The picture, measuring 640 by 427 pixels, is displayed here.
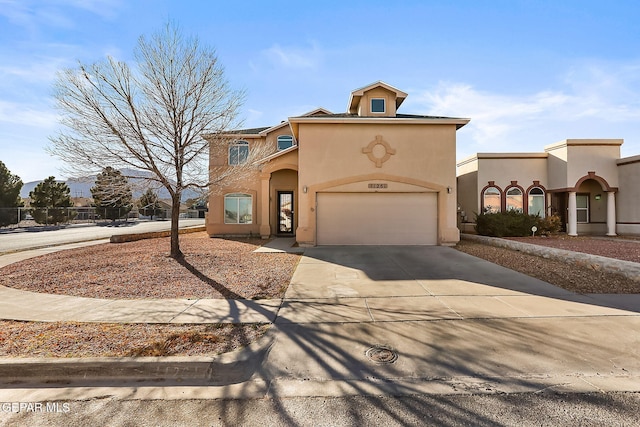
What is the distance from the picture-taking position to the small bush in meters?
15.6

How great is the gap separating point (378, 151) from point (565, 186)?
1175 cm

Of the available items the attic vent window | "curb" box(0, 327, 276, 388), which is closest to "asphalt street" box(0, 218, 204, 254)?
"curb" box(0, 327, 276, 388)

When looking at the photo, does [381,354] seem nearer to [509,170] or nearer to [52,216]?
[509,170]

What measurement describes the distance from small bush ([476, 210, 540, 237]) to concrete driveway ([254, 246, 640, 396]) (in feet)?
30.6

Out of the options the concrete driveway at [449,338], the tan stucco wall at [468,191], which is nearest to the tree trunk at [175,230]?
the concrete driveway at [449,338]

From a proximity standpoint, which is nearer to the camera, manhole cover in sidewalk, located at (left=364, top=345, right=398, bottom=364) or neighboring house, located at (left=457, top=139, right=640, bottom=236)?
manhole cover in sidewalk, located at (left=364, top=345, right=398, bottom=364)

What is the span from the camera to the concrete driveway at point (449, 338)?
11.0ft

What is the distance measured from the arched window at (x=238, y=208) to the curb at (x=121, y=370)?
14278 millimetres

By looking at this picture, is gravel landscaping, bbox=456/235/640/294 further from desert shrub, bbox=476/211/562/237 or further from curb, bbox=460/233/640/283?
desert shrub, bbox=476/211/562/237

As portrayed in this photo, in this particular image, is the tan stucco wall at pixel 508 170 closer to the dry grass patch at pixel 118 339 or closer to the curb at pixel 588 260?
the curb at pixel 588 260

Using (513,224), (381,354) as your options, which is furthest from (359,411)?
(513,224)

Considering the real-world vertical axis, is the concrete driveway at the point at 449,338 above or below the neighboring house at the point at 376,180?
below

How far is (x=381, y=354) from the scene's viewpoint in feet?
12.8

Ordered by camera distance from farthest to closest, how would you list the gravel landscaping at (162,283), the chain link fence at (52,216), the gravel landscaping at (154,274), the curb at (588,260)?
the chain link fence at (52,216), the curb at (588,260), the gravel landscaping at (154,274), the gravel landscaping at (162,283)
